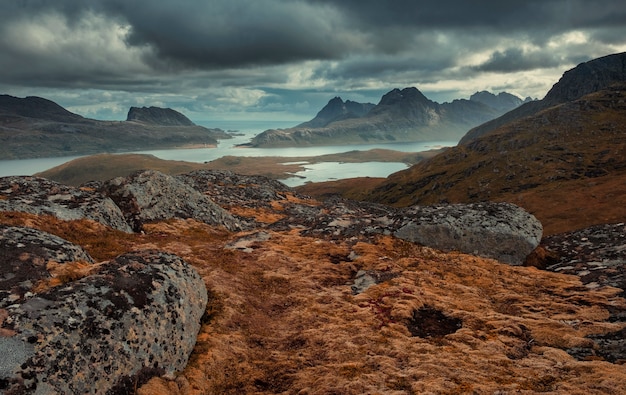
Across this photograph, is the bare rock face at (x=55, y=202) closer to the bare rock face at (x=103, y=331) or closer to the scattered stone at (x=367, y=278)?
the bare rock face at (x=103, y=331)

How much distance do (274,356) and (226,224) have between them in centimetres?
2407

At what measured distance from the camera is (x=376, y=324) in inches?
611

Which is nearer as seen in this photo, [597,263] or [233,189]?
[597,263]

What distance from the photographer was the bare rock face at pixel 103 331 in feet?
31.0

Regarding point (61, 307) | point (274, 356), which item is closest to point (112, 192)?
point (61, 307)

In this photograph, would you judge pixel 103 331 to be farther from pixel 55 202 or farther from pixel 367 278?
pixel 55 202

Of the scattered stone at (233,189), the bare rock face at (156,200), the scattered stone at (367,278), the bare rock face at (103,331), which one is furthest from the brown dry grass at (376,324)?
the scattered stone at (233,189)

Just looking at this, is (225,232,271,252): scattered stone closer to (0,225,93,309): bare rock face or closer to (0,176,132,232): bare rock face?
(0,176,132,232): bare rock face

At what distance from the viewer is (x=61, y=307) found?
35.8 feet

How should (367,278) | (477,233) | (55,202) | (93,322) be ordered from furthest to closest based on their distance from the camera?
(477,233), (55,202), (367,278), (93,322)

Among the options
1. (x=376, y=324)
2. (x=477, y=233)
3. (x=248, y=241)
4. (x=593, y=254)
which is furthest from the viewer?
(x=477, y=233)

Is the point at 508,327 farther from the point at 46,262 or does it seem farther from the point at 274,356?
the point at 46,262

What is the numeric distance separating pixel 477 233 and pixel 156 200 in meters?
27.8

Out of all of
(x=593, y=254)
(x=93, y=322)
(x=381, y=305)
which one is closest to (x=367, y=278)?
(x=381, y=305)
